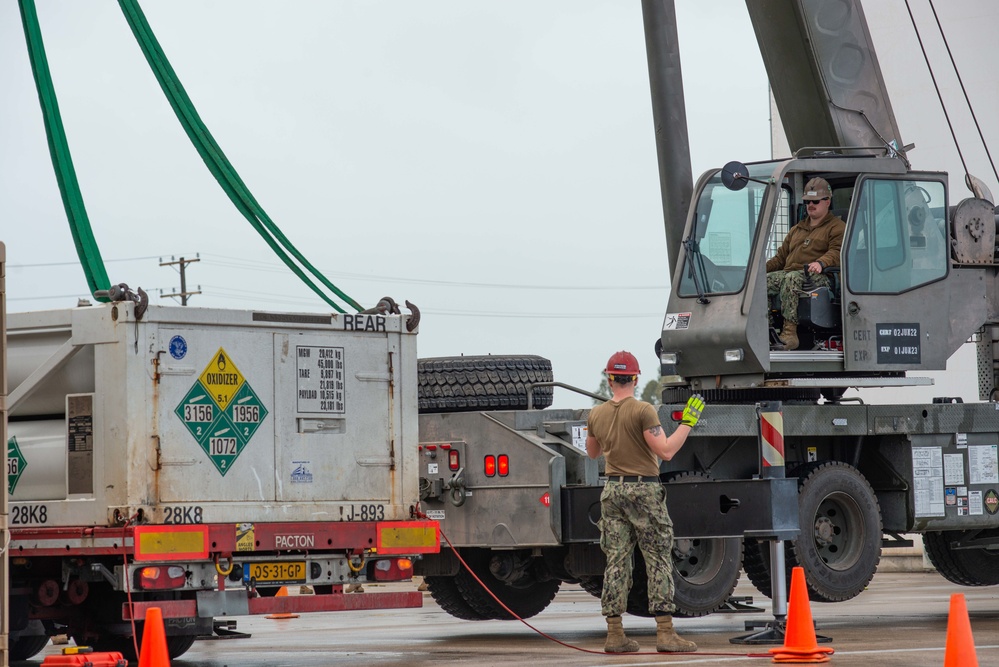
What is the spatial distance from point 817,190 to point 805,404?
1.78 metres

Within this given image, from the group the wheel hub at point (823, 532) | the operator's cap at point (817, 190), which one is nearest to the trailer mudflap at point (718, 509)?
the wheel hub at point (823, 532)

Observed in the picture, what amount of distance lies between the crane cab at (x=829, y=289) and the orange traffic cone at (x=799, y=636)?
10.2 feet

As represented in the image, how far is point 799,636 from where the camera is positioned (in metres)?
9.66

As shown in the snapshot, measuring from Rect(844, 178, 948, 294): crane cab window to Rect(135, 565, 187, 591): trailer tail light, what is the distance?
20.2 feet

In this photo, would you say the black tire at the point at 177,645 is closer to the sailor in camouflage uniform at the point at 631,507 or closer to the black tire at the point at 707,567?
the sailor in camouflage uniform at the point at 631,507

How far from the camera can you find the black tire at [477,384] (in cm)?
1283

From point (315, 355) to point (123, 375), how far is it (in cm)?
142

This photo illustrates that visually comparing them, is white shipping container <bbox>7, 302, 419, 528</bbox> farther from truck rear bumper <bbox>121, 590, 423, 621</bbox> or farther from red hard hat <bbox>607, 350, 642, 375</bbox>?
red hard hat <bbox>607, 350, 642, 375</bbox>

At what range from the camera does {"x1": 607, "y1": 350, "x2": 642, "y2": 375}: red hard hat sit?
33.9 feet

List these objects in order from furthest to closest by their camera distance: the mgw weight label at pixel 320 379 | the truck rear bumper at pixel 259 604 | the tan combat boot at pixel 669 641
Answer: the mgw weight label at pixel 320 379, the tan combat boot at pixel 669 641, the truck rear bumper at pixel 259 604

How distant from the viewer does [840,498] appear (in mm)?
12930

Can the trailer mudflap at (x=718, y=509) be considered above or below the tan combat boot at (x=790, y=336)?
below

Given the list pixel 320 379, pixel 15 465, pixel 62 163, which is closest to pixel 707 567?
pixel 320 379

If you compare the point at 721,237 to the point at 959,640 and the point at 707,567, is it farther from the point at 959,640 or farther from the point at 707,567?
the point at 959,640
